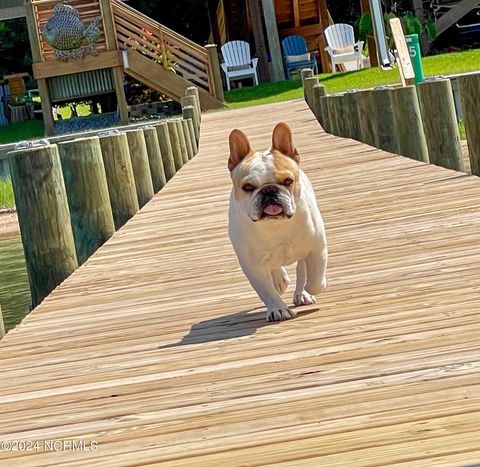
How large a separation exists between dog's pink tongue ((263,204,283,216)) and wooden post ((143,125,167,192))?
365 inches

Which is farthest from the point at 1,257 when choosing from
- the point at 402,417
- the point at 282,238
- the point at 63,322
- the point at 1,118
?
the point at 1,118

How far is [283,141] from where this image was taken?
4.59m

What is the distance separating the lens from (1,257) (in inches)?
659

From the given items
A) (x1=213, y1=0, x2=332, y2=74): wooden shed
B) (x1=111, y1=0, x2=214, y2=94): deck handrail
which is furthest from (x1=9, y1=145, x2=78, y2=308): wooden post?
(x1=213, y1=0, x2=332, y2=74): wooden shed

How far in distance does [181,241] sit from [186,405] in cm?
440

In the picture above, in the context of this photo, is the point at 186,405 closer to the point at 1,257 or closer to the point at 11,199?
the point at 1,257

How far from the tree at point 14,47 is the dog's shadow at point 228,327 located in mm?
35150

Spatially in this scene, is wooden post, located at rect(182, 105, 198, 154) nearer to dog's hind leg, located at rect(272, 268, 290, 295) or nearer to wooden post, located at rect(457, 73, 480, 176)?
wooden post, located at rect(457, 73, 480, 176)

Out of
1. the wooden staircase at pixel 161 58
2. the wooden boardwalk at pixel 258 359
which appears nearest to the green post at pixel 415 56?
the wooden staircase at pixel 161 58

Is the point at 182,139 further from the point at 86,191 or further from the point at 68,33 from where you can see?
the point at 68,33

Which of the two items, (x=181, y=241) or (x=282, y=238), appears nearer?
(x=282, y=238)

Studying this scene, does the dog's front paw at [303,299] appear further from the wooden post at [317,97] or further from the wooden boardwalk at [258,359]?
the wooden post at [317,97]

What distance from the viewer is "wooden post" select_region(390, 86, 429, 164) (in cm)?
1200

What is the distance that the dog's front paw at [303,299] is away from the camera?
4971 mm
